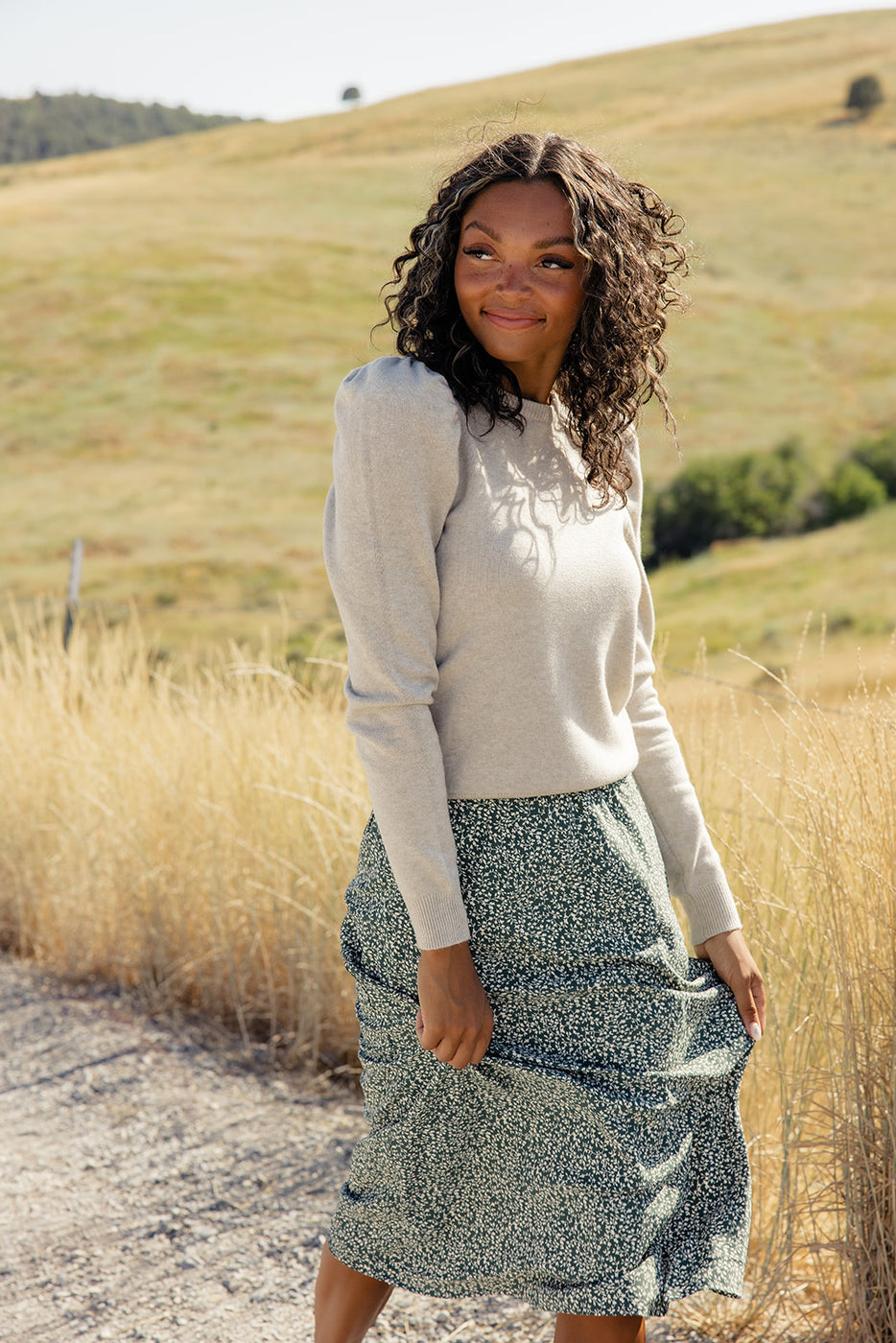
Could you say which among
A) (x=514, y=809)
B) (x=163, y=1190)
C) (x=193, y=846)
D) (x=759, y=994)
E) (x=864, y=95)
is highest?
(x=864, y=95)

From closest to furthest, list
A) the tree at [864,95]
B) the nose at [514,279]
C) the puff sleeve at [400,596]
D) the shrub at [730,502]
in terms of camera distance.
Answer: the puff sleeve at [400,596] < the nose at [514,279] < the shrub at [730,502] < the tree at [864,95]

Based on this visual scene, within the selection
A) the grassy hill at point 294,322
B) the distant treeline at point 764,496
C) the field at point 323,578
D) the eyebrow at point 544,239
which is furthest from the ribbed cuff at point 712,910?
the distant treeline at point 764,496

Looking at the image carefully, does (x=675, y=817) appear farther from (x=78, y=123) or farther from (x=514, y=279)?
(x=78, y=123)

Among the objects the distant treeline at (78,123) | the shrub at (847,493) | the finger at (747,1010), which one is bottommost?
the shrub at (847,493)

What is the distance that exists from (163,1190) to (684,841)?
60.9 inches

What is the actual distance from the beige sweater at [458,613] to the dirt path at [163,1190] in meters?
1.22

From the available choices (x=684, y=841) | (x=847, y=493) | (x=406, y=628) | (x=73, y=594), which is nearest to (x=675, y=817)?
(x=684, y=841)

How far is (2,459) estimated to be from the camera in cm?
3234

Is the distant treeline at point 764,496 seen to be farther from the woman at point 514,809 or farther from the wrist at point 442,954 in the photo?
the wrist at point 442,954

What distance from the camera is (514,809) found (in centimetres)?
141

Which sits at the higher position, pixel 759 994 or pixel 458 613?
pixel 458 613

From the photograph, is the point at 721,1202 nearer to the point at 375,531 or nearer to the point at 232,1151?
the point at 375,531

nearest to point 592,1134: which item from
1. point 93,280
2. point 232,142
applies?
point 93,280

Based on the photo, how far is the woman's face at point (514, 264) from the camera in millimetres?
1433
